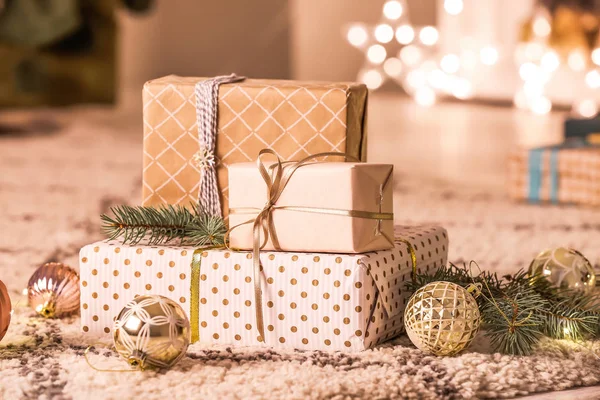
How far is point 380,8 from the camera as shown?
18.0ft

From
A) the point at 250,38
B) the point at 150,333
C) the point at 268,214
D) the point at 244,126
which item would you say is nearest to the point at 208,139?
the point at 244,126

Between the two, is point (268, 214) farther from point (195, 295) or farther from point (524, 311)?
point (524, 311)

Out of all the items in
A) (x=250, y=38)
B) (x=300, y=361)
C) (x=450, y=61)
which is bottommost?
(x=300, y=361)

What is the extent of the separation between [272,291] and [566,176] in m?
1.19

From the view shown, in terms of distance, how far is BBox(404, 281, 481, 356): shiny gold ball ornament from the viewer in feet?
3.01

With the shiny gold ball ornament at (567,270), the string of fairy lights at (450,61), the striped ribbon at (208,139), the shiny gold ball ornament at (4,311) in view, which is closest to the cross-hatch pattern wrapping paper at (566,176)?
the shiny gold ball ornament at (567,270)

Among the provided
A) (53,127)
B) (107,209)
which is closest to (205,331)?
(107,209)

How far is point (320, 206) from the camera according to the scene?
962 millimetres

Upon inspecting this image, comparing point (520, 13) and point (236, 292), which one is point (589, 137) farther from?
point (520, 13)

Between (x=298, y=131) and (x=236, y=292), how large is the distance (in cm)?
23

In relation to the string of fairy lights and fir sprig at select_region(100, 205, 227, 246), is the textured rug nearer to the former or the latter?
fir sprig at select_region(100, 205, 227, 246)

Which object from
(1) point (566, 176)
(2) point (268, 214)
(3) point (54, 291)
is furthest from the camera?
(1) point (566, 176)

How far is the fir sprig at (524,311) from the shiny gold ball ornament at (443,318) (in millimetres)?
52

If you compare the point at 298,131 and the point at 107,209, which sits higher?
the point at 298,131
